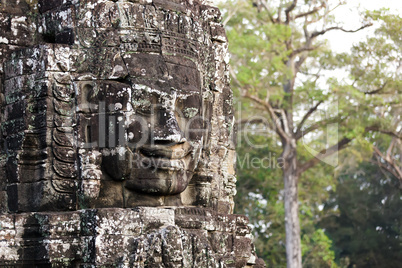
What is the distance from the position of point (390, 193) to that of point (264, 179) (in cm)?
873

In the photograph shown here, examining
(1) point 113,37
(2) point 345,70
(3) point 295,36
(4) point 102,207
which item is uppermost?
(3) point 295,36

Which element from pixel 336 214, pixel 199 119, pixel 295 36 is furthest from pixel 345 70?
pixel 199 119

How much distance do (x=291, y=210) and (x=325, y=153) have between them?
2.41 m

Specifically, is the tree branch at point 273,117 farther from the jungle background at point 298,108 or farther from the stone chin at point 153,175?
the stone chin at point 153,175

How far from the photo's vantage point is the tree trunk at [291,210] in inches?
832

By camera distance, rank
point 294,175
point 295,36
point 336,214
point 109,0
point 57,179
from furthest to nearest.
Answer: point 336,214, point 295,36, point 294,175, point 109,0, point 57,179

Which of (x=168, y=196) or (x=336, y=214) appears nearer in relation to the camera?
(x=168, y=196)

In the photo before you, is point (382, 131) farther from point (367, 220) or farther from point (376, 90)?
point (367, 220)

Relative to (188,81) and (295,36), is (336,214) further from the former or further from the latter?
(188,81)

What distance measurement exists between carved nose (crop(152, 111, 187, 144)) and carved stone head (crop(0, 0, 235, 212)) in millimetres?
10

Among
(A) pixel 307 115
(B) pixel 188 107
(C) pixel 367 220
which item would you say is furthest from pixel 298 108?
(B) pixel 188 107

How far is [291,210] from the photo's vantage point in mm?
21281

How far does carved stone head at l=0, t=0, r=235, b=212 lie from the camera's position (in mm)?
7406

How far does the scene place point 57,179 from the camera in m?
7.36
